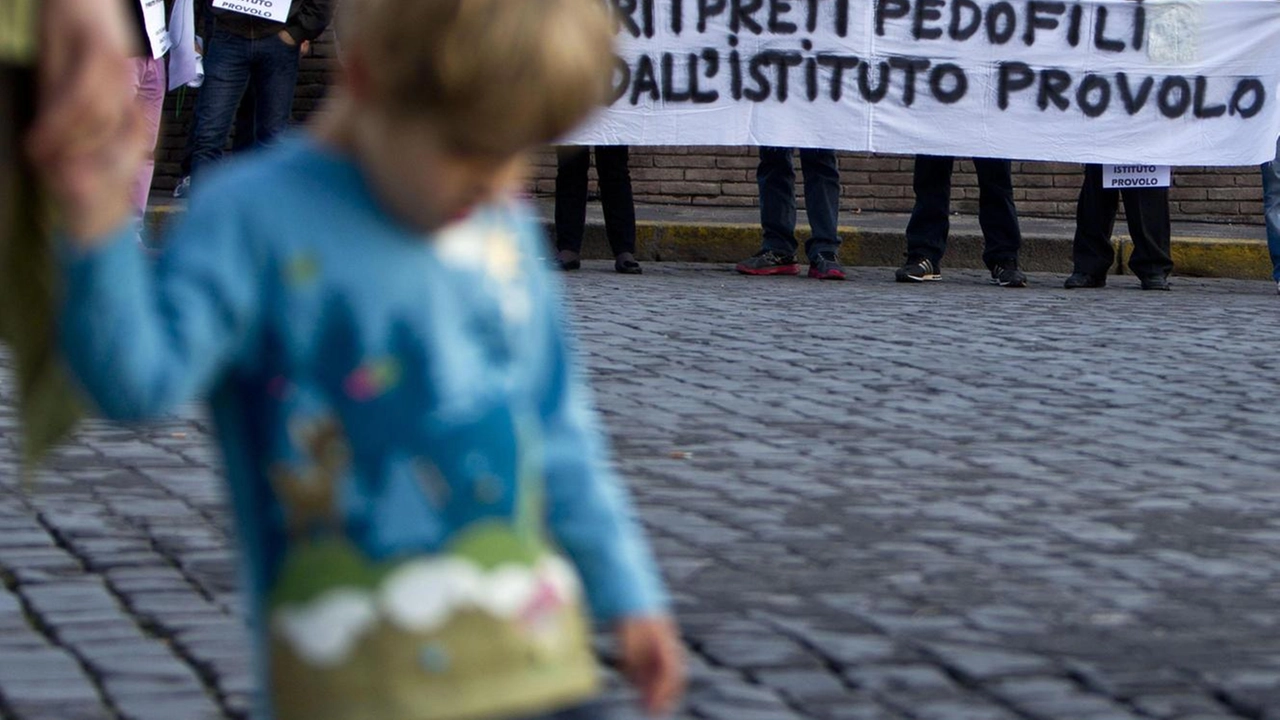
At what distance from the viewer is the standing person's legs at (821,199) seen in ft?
36.6

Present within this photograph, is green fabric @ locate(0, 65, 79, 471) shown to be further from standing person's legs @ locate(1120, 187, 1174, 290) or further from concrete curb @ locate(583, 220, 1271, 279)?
concrete curb @ locate(583, 220, 1271, 279)

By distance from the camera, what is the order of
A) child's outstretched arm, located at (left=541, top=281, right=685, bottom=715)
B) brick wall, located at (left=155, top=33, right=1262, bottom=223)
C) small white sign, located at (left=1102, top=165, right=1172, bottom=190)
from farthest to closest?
brick wall, located at (left=155, top=33, right=1262, bottom=223), small white sign, located at (left=1102, top=165, right=1172, bottom=190), child's outstretched arm, located at (left=541, top=281, right=685, bottom=715)

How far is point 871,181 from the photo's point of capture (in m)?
14.6

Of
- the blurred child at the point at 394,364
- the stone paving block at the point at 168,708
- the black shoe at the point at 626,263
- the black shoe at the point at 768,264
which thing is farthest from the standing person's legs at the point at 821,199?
the blurred child at the point at 394,364

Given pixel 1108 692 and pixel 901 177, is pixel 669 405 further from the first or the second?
pixel 901 177

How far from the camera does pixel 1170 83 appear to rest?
1199cm

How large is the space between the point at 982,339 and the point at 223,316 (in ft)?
22.8

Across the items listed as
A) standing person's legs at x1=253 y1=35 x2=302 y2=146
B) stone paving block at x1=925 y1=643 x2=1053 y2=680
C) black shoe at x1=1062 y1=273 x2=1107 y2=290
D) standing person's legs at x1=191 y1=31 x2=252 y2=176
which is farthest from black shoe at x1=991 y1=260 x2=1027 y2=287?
stone paving block at x1=925 y1=643 x2=1053 y2=680

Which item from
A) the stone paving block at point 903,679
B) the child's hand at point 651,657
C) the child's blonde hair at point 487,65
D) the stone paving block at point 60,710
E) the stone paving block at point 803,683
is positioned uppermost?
the child's blonde hair at point 487,65

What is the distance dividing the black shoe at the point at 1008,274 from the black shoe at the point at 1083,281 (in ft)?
0.71

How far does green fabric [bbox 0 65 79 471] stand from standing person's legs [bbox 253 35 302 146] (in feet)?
33.5

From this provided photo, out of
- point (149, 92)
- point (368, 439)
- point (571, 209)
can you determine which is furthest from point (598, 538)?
point (571, 209)

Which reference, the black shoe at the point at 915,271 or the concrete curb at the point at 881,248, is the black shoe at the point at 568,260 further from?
the black shoe at the point at 915,271

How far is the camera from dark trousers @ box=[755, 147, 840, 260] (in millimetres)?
11156
